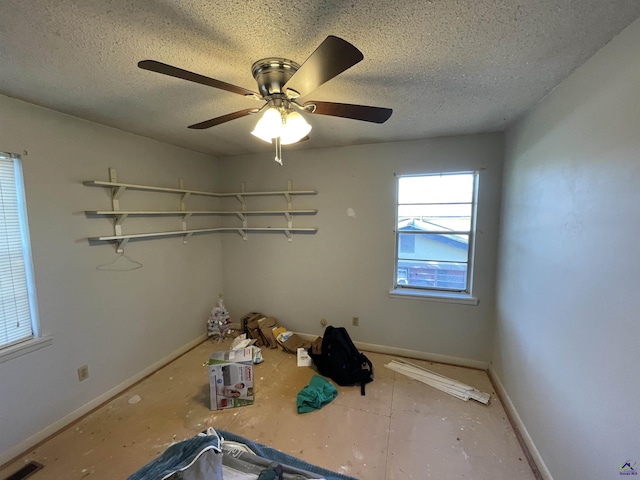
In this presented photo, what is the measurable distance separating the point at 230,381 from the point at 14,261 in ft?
5.53

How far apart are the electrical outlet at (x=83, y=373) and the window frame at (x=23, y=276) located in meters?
0.36

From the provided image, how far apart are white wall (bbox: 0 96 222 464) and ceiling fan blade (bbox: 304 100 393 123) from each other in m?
1.91

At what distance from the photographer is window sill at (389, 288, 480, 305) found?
267cm

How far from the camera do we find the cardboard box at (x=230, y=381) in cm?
213

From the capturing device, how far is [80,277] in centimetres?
206

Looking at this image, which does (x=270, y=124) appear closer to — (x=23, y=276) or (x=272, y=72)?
(x=272, y=72)

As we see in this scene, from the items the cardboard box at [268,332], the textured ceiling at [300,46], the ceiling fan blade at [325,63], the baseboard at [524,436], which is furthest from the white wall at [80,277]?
the baseboard at [524,436]

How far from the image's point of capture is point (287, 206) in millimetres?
3205

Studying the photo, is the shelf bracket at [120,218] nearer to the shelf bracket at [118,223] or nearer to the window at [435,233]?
the shelf bracket at [118,223]

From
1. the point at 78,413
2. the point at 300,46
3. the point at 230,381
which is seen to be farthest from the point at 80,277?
the point at 300,46

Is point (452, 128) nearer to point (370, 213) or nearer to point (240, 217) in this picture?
point (370, 213)

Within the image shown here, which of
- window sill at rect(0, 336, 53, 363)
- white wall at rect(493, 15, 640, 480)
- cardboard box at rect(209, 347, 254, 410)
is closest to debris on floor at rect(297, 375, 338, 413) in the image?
cardboard box at rect(209, 347, 254, 410)

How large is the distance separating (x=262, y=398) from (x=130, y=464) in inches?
36.7

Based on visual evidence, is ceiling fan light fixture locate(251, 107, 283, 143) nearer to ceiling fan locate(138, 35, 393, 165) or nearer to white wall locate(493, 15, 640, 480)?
ceiling fan locate(138, 35, 393, 165)
